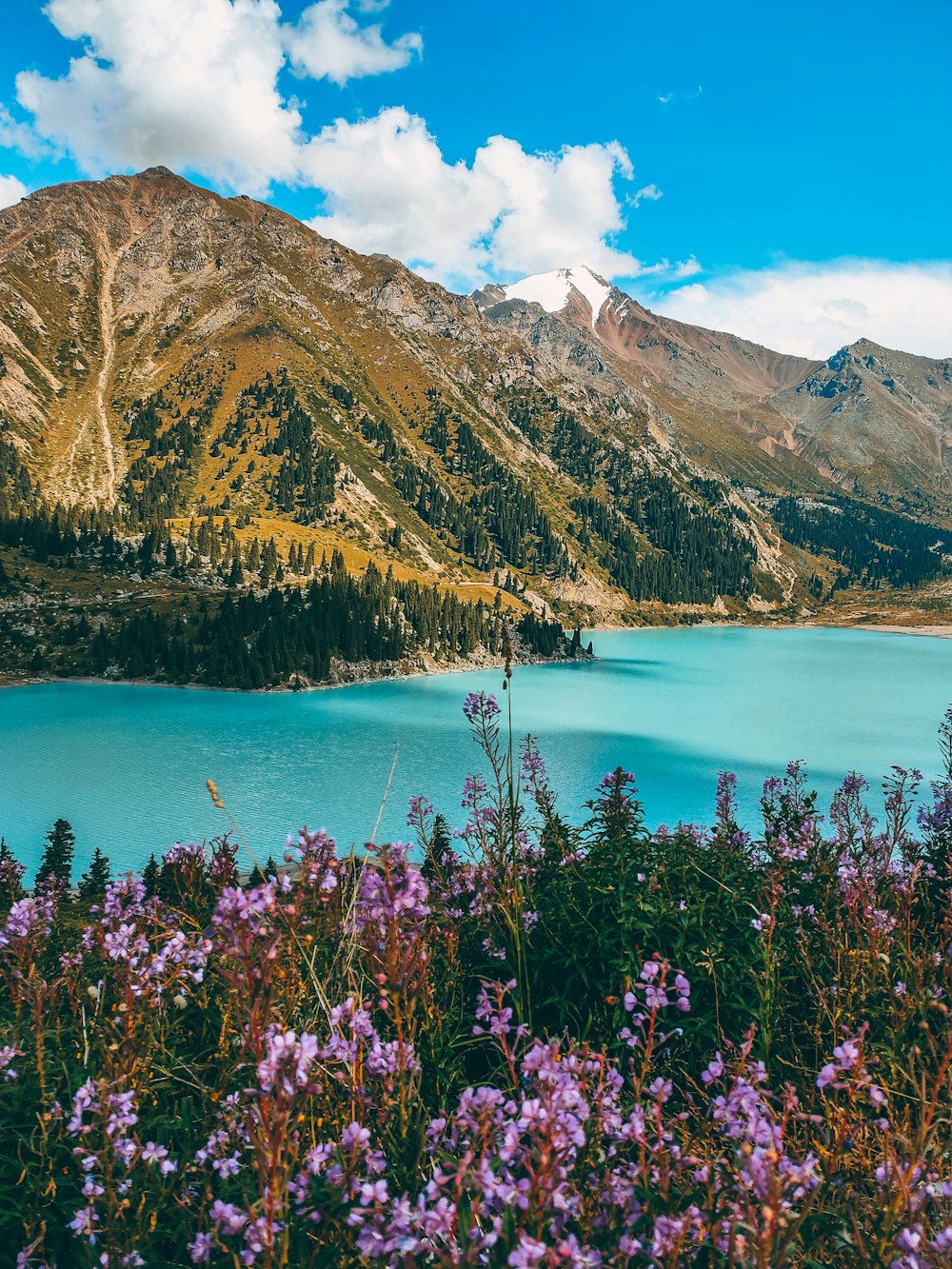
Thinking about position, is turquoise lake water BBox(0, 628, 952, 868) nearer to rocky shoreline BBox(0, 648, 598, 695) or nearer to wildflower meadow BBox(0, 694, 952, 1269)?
rocky shoreline BBox(0, 648, 598, 695)

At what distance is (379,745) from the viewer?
2805 inches

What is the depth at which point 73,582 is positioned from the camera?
126750mm

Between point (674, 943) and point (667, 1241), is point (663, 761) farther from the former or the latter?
point (667, 1241)

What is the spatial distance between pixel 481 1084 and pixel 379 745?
69.5m

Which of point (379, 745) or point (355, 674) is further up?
point (355, 674)

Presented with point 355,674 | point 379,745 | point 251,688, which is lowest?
point 379,745

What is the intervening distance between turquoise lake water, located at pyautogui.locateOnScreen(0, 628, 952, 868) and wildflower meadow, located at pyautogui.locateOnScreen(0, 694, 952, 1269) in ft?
112

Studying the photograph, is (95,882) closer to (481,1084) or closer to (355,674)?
(481,1084)

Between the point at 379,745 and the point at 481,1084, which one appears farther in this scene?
the point at 379,745

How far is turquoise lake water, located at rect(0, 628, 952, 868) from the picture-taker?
47781 mm

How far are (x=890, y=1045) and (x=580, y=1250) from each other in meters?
4.42

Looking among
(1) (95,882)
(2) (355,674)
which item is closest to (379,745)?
A: (1) (95,882)

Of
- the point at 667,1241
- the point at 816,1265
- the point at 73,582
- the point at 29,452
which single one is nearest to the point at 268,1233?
the point at 667,1241

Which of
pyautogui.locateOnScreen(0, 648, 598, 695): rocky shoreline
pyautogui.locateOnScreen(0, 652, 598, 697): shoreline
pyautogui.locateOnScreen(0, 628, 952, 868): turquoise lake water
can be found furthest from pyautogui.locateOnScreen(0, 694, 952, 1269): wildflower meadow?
pyautogui.locateOnScreen(0, 652, 598, 697): shoreline
